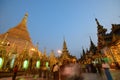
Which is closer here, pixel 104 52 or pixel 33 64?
pixel 104 52

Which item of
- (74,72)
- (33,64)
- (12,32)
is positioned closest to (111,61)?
(74,72)

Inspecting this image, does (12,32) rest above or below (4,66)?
above

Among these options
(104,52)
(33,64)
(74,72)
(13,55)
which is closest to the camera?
(74,72)

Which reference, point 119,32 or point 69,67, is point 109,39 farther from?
point 69,67

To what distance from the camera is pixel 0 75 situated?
1464cm

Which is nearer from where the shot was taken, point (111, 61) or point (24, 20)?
point (111, 61)

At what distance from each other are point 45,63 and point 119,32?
23.4 m

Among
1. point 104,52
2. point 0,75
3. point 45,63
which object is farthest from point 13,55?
point 104,52

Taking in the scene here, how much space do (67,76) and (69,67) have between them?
0.81 m

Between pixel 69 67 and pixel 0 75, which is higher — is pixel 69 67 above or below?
above

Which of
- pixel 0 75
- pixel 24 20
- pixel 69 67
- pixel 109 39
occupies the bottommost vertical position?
pixel 0 75

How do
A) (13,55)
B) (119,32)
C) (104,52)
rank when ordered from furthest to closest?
(13,55), (104,52), (119,32)

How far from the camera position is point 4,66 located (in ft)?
62.2

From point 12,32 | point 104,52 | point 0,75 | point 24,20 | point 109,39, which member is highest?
point 24,20
